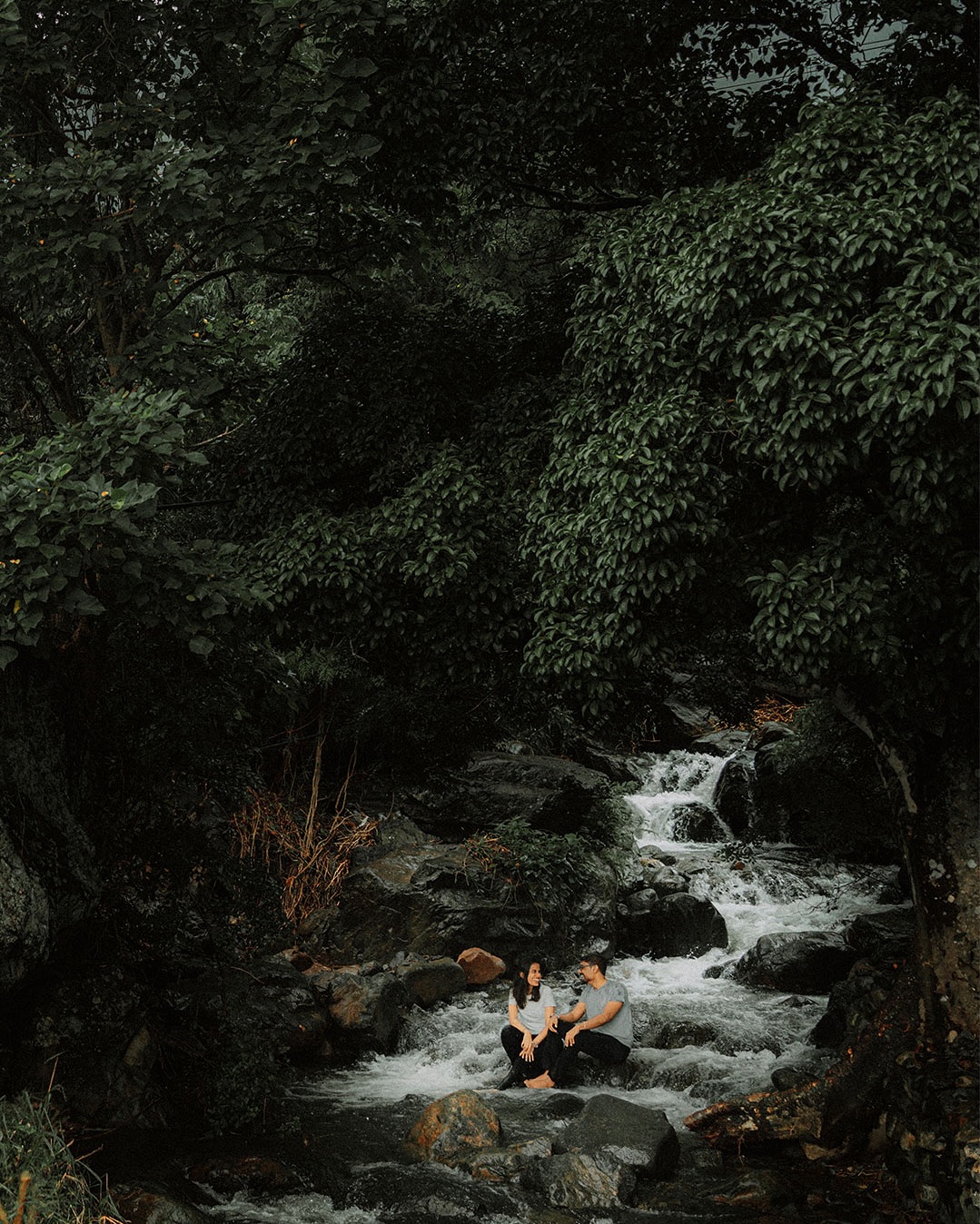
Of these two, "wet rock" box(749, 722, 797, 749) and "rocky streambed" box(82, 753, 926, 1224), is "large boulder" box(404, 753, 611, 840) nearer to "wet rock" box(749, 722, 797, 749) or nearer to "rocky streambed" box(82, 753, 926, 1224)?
"rocky streambed" box(82, 753, 926, 1224)

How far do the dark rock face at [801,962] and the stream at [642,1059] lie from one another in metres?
0.22

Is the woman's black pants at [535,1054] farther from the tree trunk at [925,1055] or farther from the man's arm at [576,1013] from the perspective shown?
the tree trunk at [925,1055]

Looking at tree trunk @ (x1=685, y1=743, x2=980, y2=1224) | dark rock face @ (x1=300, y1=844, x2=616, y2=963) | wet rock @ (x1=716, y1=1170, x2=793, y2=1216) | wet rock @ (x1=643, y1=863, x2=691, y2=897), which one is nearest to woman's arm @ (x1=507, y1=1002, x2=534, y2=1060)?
tree trunk @ (x1=685, y1=743, x2=980, y2=1224)

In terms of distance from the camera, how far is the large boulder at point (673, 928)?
1472 cm

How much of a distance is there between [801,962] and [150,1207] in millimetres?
8445

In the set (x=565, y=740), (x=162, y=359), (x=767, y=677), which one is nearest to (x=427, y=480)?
(x=162, y=359)

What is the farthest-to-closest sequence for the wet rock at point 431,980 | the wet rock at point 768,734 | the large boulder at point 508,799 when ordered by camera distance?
the wet rock at point 768,734 < the large boulder at point 508,799 < the wet rock at point 431,980


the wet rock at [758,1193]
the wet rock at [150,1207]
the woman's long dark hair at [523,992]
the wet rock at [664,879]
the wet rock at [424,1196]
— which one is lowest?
the wet rock at [424,1196]

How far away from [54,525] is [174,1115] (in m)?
5.00

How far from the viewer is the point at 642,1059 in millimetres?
10906

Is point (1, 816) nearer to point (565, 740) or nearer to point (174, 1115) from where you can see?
point (174, 1115)

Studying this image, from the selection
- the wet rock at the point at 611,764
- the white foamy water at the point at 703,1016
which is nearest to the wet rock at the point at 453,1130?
the white foamy water at the point at 703,1016

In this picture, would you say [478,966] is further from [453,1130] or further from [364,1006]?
[453,1130]

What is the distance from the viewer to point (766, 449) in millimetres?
7016
